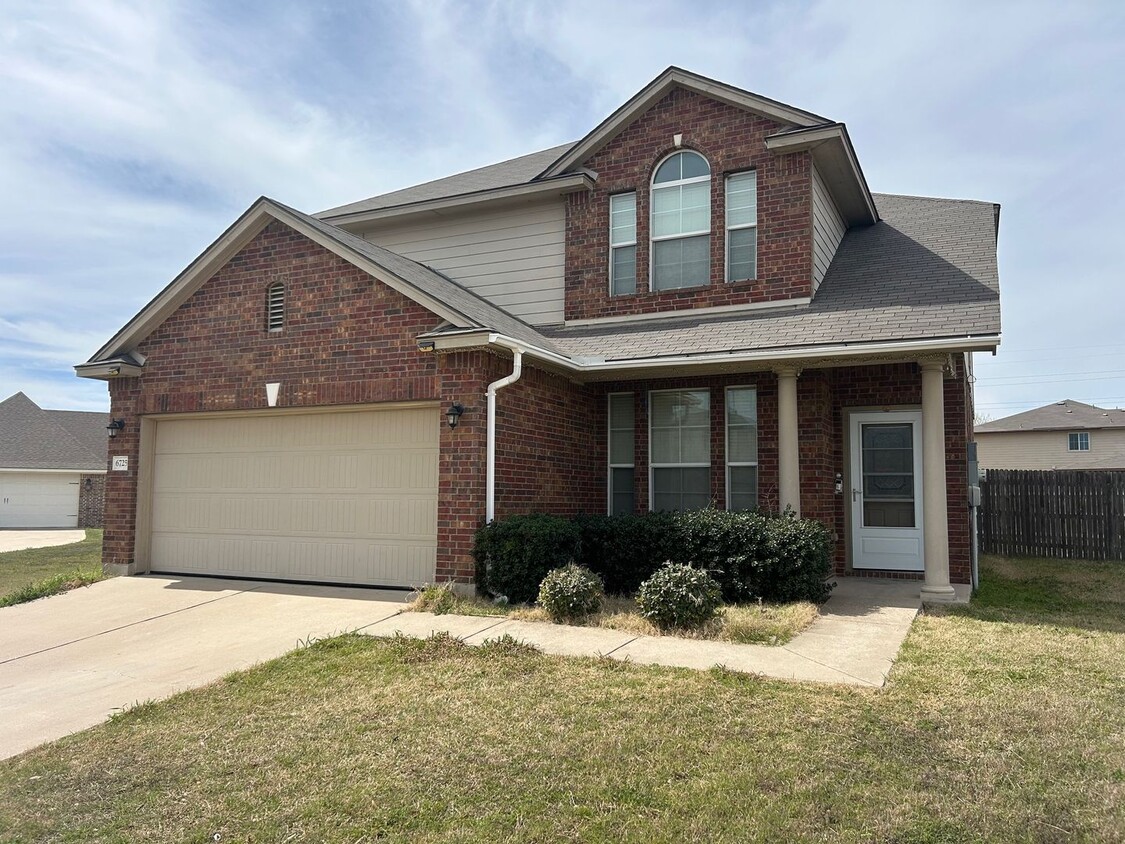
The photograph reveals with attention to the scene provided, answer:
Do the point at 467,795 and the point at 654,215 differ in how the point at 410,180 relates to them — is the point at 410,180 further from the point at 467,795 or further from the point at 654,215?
the point at 467,795

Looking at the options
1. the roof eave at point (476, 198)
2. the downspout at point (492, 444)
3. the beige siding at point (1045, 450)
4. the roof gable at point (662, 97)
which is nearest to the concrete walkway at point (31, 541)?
the roof eave at point (476, 198)

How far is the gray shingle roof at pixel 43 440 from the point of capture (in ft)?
105

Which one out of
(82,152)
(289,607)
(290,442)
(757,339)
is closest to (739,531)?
(757,339)

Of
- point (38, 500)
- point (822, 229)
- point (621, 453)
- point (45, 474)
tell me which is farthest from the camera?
point (45, 474)

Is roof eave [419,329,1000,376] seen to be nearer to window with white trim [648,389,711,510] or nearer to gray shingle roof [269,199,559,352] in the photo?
gray shingle roof [269,199,559,352]

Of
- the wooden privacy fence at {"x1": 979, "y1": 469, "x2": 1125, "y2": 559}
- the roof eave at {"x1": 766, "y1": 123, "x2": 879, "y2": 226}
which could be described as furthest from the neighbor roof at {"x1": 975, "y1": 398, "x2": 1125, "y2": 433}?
the roof eave at {"x1": 766, "y1": 123, "x2": 879, "y2": 226}

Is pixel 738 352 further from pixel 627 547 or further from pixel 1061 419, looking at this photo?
pixel 1061 419

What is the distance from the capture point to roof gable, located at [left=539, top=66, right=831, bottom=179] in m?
11.3

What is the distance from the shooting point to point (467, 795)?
4.09 m

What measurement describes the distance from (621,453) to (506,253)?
387 centimetres

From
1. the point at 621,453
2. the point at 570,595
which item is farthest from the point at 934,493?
the point at 570,595

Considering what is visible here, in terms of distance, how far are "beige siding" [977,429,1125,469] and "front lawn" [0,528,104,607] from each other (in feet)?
108

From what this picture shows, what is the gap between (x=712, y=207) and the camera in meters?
11.8

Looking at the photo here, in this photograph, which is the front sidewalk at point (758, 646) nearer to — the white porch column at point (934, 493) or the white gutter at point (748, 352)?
the white porch column at point (934, 493)
